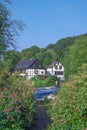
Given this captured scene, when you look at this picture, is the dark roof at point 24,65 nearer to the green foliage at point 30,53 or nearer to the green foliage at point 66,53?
the green foliage at point 66,53

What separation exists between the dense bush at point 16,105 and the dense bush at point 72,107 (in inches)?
42.3

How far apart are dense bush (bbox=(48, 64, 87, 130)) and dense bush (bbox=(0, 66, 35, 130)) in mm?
1075

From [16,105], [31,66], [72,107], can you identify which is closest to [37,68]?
[31,66]

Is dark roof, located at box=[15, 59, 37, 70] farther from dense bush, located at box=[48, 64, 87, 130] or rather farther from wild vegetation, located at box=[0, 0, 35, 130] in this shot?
dense bush, located at box=[48, 64, 87, 130]

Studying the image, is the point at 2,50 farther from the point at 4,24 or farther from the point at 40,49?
the point at 40,49

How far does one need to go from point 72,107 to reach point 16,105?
1860 millimetres

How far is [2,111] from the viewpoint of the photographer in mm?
9602

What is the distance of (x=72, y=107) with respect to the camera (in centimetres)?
916

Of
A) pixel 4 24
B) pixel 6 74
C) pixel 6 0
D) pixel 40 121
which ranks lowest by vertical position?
pixel 40 121

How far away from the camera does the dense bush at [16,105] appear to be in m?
9.71

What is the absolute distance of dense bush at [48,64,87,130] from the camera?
29.5 feet

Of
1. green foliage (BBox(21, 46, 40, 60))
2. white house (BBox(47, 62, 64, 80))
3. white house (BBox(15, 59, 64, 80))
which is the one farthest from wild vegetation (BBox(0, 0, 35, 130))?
green foliage (BBox(21, 46, 40, 60))

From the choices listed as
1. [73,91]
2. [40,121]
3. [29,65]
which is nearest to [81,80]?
[73,91]

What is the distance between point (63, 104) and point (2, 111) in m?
1.58
